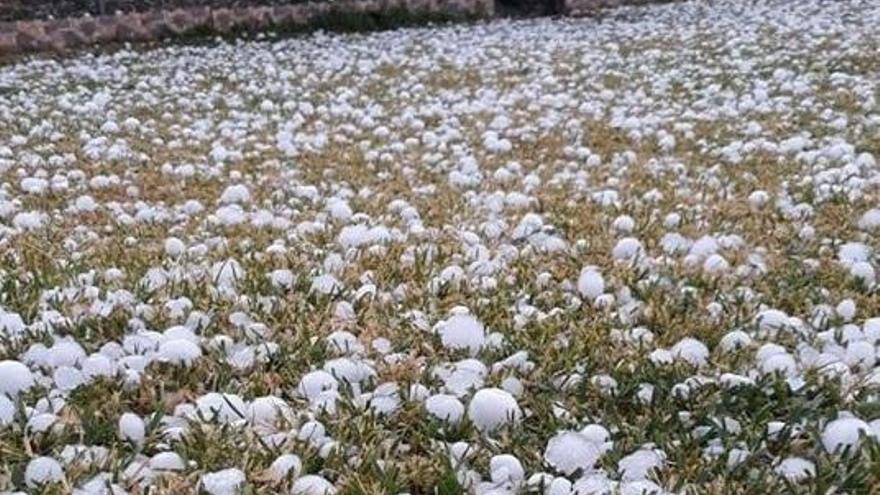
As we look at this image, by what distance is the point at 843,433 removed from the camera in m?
1.82

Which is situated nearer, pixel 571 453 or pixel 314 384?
pixel 571 453

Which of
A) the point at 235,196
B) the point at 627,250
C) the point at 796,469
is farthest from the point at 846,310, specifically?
the point at 235,196

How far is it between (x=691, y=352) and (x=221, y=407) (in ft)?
3.42

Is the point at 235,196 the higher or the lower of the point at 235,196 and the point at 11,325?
the lower

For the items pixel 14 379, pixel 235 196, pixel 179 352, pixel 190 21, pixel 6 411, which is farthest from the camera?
pixel 190 21

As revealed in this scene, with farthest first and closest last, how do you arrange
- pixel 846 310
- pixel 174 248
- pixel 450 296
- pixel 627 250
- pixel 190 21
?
pixel 190 21, pixel 174 248, pixel 627 250, pixel 450 296, pixel 846 310

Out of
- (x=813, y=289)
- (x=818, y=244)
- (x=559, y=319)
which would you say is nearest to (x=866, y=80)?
(x=818, y=244)

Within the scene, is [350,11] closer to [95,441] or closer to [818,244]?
[818,244]

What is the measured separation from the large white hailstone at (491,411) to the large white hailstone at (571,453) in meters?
0.12

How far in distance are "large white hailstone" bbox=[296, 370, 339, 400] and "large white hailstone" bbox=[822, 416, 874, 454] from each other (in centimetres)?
97

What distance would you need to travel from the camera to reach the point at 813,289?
2680 mm

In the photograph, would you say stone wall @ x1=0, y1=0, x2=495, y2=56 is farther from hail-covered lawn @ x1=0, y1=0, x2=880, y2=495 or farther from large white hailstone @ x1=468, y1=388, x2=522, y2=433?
large white hailstone @ x1=468, y1=388, x2=522, y2=433

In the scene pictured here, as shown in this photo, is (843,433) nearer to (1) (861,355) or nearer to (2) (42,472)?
(1) (861,355)

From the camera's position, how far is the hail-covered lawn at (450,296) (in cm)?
180
